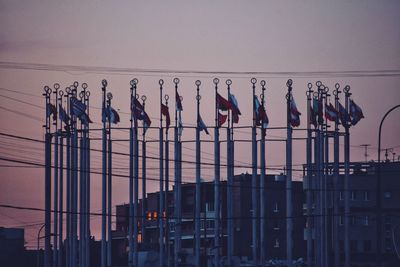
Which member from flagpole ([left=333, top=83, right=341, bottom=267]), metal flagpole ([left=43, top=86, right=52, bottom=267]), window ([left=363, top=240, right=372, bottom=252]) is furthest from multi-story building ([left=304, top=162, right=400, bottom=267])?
metal flagpole ([left=43, top=86, right=52, bottom=267])

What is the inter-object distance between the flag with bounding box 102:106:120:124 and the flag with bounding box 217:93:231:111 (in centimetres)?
682

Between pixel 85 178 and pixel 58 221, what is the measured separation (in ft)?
10.4

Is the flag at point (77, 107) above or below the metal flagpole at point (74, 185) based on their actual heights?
above

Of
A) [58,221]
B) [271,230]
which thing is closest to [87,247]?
[58,221]

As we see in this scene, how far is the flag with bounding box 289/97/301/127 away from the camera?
70.6 meters

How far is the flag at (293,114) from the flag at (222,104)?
376cm

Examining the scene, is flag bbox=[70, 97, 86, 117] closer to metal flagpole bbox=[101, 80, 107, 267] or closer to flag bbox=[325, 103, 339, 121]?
metal flagpole bbox=[101, 80, 107, 267]

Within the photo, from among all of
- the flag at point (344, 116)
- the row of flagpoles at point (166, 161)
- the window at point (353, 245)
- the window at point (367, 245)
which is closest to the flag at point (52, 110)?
the row of flagpoles at point (166, 161)

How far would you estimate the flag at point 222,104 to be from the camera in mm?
70438

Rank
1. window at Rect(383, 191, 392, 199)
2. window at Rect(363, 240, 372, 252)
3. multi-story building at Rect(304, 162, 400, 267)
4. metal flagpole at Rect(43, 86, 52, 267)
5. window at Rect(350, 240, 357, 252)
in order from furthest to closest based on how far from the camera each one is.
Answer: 1. window at Rect(350, 240, 357, 252)
2. window at Rect(363, 240, 372, 252)
3. window at Rect(383, 191, 392, 199)
4. multi-story building at Rect(304, 162, 400, 267)
5. metal flagpole at Rect(43, 86, 52, 267)

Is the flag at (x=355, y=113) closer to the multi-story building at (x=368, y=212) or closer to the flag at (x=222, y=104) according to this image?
the flag at (x=222, y=104)

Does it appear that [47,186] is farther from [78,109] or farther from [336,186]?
[336,186]

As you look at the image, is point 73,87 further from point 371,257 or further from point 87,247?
point 371,257

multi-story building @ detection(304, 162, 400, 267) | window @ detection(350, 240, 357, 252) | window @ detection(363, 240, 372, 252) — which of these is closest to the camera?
multi-story building @ detection(304, 162, 400, 267)
